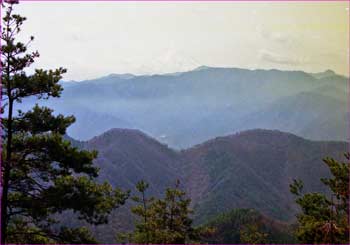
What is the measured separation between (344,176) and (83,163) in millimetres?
12343

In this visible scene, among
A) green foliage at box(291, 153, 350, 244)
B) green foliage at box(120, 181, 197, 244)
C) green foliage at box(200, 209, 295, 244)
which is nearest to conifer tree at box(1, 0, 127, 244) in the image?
green foliage at box(120, 181, 197, 244)

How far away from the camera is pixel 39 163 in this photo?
46.9ft

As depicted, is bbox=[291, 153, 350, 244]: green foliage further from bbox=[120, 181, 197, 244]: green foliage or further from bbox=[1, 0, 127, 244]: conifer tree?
bbox=[1, 0, 127, 244]: conifer tree

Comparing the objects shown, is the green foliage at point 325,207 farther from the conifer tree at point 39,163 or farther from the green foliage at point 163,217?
the conifer tree at point 39,163

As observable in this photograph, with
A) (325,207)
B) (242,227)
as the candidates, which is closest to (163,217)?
(325,207)

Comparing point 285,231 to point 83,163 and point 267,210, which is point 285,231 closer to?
point 267,210

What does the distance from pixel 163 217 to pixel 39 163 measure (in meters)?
A: 9.32

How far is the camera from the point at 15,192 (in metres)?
14.7

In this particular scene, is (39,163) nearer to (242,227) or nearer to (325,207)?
(325,207)

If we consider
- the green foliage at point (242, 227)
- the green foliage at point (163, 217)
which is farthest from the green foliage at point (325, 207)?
the green foliage at point (242, 227)

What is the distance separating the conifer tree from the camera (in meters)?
13.7

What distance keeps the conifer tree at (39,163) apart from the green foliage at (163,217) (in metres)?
5.96

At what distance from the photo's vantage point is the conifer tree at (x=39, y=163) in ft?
45.0

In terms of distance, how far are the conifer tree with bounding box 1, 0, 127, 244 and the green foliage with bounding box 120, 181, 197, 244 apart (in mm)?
5958
